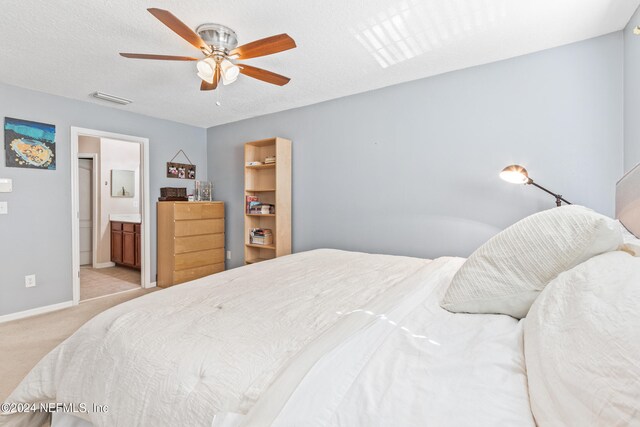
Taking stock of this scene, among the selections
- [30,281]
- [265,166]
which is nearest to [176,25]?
[265,166]

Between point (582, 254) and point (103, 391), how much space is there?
5.30ft

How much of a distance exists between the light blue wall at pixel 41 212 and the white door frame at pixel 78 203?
1.7 inches

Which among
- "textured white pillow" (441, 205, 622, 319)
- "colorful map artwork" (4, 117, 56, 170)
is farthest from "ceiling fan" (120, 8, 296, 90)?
"colorful map artwork" (4, 117, 56, 170)

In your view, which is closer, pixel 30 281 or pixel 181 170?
pixel 30 281

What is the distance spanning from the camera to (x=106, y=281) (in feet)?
14.6

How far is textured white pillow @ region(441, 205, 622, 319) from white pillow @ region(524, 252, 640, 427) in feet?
0.58

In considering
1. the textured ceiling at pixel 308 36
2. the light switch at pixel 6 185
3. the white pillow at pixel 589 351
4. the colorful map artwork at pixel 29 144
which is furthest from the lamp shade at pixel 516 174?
the light switch at pixel 6 185

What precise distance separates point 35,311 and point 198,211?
1.93 m

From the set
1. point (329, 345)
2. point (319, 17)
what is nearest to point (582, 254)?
point (329, 345)

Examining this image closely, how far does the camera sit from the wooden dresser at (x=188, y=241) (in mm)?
3832

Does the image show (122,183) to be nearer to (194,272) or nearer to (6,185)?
(6,185)

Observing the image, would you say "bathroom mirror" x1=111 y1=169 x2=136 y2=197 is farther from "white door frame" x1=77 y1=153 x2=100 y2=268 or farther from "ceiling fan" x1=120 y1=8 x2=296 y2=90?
"ceiling fan" x1=120 y1=8 x2=296 y2=90

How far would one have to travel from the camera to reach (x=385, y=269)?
2004mm

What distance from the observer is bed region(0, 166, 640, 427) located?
658 mm
